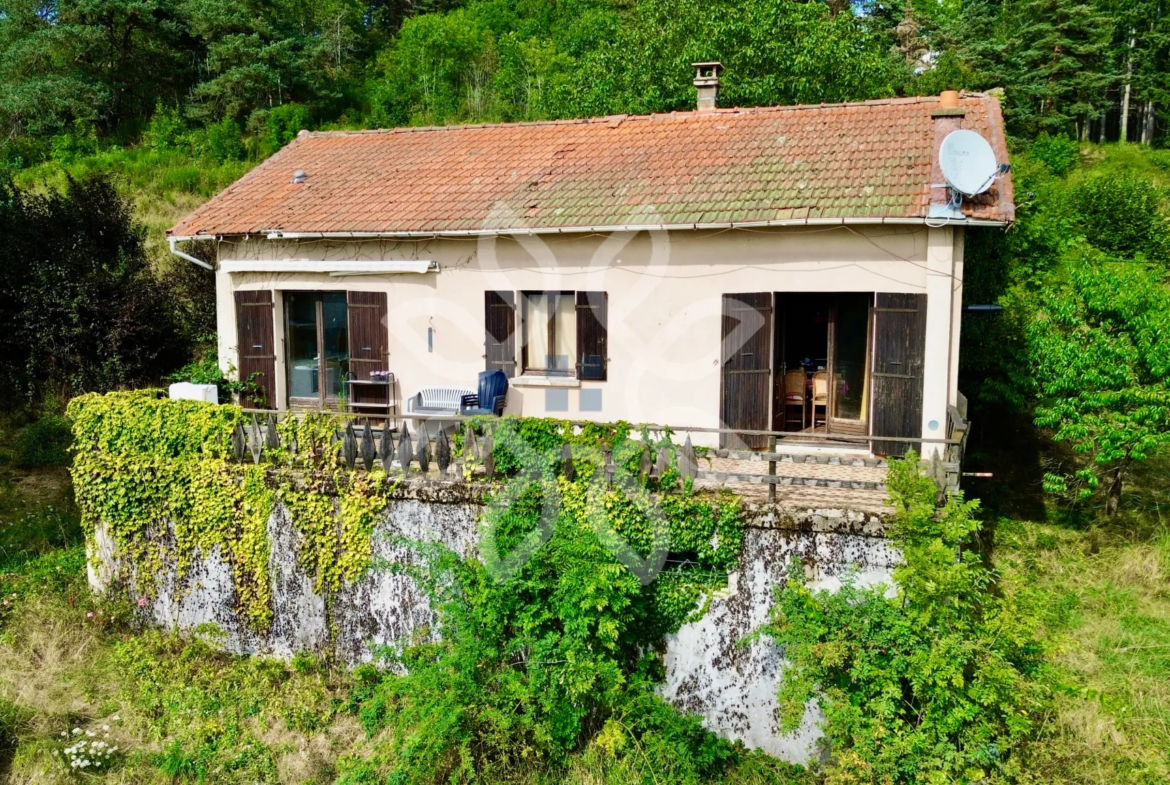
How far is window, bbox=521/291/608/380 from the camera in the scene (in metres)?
11.4

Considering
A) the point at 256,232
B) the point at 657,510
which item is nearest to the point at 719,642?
the point at 657,510

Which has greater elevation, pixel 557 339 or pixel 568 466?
pixel 557 339

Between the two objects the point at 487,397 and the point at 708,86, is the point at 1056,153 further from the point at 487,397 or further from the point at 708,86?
the point at 487,397

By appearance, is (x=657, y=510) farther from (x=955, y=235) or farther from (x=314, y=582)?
(x=955, y=235)

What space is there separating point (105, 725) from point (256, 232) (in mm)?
6783

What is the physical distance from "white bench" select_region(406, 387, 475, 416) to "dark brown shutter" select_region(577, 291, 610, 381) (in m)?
1.70

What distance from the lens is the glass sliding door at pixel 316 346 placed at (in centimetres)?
1278

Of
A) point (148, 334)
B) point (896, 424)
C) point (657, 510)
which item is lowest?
point (657, 510)

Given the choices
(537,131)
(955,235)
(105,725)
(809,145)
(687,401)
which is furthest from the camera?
(537,131)

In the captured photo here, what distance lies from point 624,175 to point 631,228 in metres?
1.63

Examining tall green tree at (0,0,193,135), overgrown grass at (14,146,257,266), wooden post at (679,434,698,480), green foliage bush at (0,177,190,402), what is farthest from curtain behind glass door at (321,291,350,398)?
tall green tree at (0,0,193,135)

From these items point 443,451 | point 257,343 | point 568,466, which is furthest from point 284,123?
point 568,466

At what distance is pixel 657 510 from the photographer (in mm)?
8273

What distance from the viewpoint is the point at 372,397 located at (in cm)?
1241
